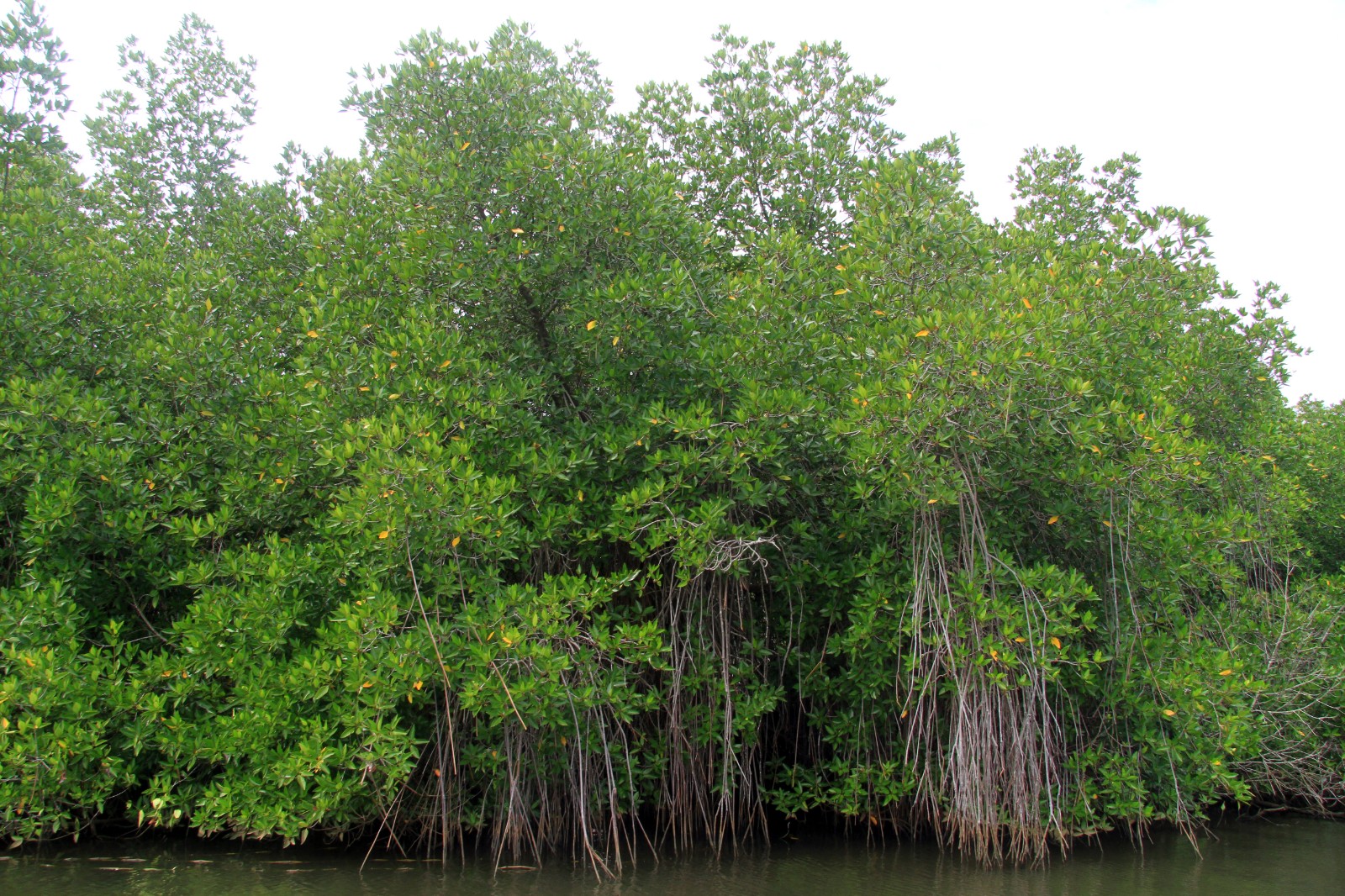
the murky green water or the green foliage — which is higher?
the green foliage

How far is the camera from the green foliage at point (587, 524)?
520 cm

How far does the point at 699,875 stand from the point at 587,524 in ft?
7.10

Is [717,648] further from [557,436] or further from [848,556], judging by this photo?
[557,436]

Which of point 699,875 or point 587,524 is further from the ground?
point 587,524

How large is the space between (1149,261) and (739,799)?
198 inches

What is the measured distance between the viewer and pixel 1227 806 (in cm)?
781

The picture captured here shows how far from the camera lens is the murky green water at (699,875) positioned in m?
4.98

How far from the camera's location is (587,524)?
5.86 m

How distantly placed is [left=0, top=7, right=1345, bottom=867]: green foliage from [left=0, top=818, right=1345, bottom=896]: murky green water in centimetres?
23

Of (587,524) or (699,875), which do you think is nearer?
(699,875)

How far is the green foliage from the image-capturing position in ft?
17.0

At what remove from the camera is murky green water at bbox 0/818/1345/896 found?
4980mm

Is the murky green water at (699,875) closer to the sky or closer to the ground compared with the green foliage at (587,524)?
closer to the ground

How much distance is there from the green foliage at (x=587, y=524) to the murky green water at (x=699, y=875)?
0.23 m
